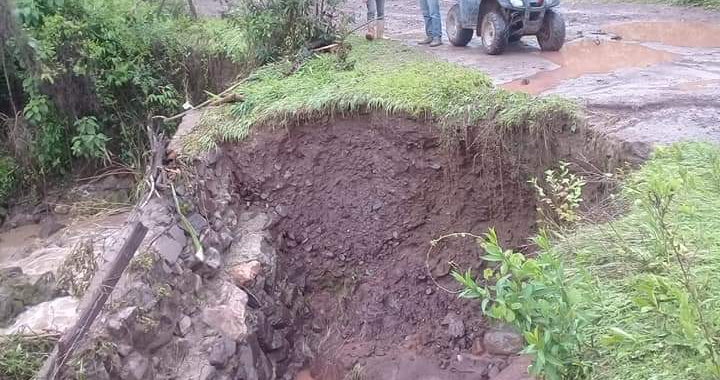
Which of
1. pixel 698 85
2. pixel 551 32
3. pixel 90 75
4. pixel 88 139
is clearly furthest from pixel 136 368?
pixel 551 32

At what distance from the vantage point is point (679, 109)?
6.11 m

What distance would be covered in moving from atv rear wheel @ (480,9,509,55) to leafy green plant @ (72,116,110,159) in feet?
16.6

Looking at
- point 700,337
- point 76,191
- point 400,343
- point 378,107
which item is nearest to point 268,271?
point 400,343

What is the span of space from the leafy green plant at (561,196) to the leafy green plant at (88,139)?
5419 mm

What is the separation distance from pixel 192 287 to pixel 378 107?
2499mm

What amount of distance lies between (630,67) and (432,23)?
281cm

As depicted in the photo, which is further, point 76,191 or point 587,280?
point 76,191

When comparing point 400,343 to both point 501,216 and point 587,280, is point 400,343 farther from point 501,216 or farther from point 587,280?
point 587,280

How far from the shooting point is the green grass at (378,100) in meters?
6.27

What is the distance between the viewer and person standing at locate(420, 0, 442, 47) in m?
9.45

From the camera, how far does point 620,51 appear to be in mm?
8797

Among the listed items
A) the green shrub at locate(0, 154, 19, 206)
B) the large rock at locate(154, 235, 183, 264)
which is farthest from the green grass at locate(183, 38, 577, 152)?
the green shrub at locate(0, 154, 19, 206)

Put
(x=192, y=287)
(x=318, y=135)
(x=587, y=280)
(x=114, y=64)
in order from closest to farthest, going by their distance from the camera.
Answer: (x=587, y=280), (x=192, y=287), (x=318, y=135), (x=114, y=64)

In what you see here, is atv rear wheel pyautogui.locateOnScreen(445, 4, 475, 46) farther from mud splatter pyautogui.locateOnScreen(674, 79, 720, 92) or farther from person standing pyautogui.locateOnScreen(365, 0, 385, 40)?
mud splatter pyautogui.locateOnScreen(674, 79, 720, 92)
